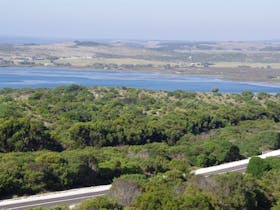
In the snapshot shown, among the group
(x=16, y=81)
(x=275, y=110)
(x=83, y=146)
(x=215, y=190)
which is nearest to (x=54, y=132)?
(x=83, y=146)

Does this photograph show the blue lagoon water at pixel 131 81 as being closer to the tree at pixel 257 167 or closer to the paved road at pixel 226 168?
the paved road at pixel 226 168

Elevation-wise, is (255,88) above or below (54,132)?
below

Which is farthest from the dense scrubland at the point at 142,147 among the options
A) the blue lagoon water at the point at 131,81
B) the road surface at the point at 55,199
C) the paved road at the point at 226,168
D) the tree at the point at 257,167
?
the blue lagoon water at the point at 131,81

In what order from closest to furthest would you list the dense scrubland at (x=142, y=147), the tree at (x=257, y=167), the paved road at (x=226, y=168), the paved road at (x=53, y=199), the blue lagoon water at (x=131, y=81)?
the dense scrubland at (x=142, y=147) → the paved road at (x=53, y=199) → the tree at (x=257, y=167) → the paved road at (x=226, y=168) → the blue lagoon water at (x=131, y=81)

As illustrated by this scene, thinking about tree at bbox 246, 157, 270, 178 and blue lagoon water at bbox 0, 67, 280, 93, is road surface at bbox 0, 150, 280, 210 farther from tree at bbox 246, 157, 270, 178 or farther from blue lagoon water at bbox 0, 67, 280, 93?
blue lagoon water at bbox 0, 67, 280, 93

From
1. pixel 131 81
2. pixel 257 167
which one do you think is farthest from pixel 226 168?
pixel 131 81

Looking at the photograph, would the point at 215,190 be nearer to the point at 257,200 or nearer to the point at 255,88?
the point at 257,200

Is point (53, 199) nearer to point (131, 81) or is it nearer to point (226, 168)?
point (226, 168)
